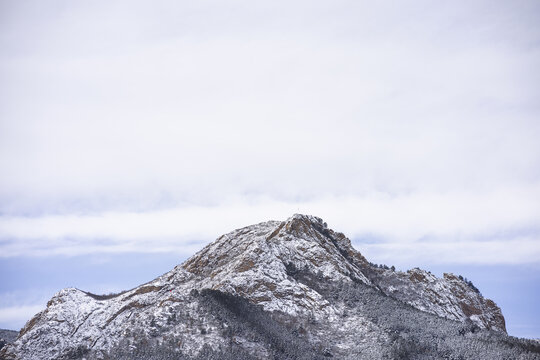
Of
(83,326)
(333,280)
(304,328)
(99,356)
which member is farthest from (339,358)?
(83,326)

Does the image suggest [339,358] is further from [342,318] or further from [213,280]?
[213,280]

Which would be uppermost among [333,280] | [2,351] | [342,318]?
[333,280]

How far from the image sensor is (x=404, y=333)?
560ft

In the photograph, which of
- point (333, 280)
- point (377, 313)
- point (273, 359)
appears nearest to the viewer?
point (273, 359)

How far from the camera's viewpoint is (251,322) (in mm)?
167375

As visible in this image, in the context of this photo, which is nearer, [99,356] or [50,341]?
[99,356]

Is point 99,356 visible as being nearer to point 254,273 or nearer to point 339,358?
point 254,273

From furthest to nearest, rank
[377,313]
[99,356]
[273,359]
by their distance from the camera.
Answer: [377,313] → [99,356] → [273,359]

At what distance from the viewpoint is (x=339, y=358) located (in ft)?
531

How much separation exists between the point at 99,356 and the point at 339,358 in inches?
2628

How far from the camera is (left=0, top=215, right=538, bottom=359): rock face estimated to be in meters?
161

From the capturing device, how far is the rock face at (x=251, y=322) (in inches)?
6339

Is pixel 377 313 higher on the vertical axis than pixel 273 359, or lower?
higher

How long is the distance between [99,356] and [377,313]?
81483mm
